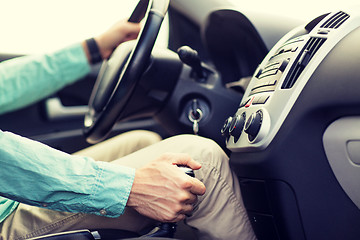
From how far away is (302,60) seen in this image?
51 centimetres

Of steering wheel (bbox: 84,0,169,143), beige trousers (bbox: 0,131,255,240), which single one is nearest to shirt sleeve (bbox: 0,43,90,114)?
steering wheel (bbox: 84,0,169,143)

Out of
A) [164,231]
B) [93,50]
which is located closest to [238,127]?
[164,231]

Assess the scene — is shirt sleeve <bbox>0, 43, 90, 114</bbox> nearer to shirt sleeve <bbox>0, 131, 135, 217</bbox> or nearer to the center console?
shirt sleeve <bbox>0, 131, 135, 217</bbox>

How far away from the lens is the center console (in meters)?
0.48

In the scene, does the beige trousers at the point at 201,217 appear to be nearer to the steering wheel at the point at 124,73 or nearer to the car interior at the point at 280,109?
the car interior at the point at 280,109

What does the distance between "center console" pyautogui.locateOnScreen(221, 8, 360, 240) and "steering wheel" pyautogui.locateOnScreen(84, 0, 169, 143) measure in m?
0.25

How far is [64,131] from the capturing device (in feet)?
4.93

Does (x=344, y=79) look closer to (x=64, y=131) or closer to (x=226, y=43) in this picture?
(x=226, y=43)

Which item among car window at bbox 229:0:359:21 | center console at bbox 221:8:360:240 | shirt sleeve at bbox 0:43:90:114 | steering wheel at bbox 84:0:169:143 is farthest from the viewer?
shirt sleeve at bbox 0:43:90:114

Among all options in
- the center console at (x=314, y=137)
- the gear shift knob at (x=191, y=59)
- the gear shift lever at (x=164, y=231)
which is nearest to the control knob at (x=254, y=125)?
the center console at (x=314, y=137)

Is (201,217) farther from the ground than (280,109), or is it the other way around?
(280,109)

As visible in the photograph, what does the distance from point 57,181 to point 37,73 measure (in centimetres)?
61

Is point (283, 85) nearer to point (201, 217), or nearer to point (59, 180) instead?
point (201, 217)

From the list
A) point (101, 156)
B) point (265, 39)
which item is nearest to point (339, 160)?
point (265, 39)
